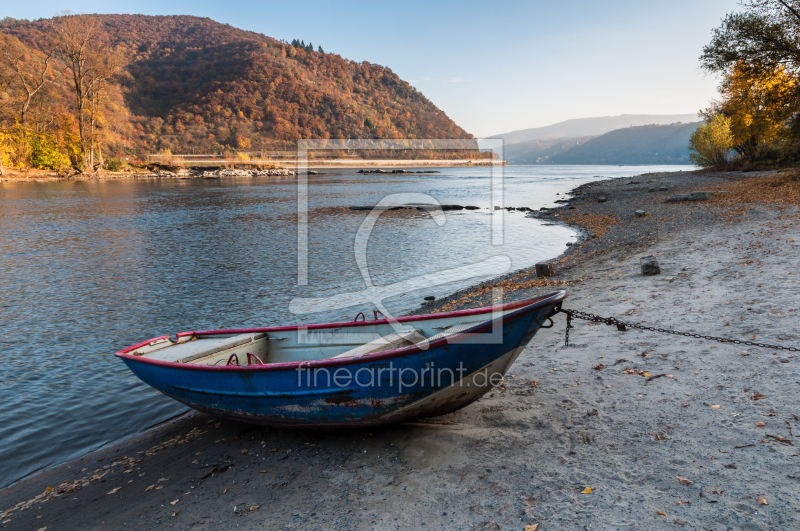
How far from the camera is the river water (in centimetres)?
800

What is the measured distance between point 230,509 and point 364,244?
70.3 ft

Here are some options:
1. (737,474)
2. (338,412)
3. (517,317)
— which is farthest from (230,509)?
(737,474)

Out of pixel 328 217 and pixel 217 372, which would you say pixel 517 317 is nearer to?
pixel 217 372

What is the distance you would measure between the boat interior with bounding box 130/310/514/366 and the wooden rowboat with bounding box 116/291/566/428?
1.3 inches

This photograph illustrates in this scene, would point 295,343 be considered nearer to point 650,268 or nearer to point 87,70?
point 650,268

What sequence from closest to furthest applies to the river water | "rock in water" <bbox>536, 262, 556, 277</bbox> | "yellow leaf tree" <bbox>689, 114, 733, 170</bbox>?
the river water → "rock in water" <bbox>536, 262, 556, 277</bbox> → "yellow leaf tree" <bbox>689, 114, 733, 170</bbox>

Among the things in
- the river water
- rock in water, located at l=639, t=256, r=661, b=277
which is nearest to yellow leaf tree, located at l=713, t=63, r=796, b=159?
the river water

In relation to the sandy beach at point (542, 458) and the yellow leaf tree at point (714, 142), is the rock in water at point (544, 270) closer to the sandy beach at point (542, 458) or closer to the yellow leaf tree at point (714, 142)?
the sandy beach at point (542, 458)

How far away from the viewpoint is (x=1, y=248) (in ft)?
74.4

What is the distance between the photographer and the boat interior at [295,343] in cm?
698

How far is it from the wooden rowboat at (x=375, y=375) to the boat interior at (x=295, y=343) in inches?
1.3

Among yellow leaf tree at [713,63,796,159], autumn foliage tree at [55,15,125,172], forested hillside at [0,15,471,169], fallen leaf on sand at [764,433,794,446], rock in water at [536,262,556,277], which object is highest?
forested hillside at [0,15,471,169]

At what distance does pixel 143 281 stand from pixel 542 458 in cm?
1718

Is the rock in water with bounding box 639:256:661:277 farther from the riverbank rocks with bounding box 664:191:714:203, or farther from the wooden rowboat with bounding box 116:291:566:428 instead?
the riverbank rocks with bounding box 664:191:714:203
